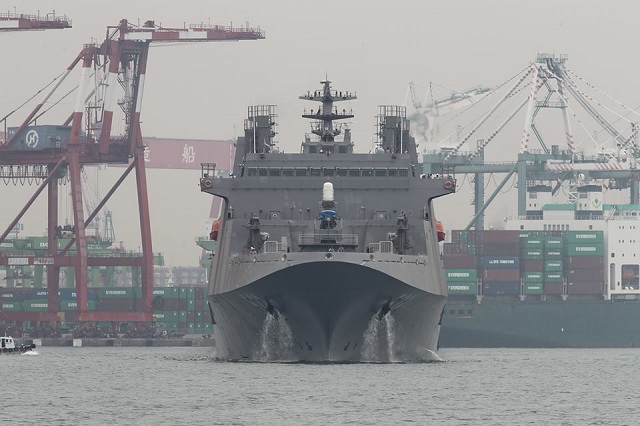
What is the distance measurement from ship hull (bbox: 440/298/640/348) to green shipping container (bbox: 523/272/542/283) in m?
1.79

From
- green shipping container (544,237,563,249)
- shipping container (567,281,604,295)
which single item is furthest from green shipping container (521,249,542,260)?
shipping container (567,281,604,295)

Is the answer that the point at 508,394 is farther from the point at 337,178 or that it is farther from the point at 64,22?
the point at 64,22

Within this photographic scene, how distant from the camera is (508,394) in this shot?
57688 mm

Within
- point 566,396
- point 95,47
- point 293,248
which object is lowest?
point 566,396

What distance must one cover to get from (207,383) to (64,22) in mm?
64293

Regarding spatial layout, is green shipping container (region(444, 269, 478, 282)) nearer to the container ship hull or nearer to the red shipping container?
the container ship hull

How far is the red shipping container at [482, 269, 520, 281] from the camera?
150 meters

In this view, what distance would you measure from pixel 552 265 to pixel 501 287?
15.7ft

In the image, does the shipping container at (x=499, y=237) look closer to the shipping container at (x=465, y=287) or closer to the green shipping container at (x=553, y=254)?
the green shipping container at (x=553, y=254)

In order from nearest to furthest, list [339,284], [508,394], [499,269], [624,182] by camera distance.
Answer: [508,394] < [339,284] < [499,269] < [624,182]

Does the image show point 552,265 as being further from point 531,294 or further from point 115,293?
point 115,293

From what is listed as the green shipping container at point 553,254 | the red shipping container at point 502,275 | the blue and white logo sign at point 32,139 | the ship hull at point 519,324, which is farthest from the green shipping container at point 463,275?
the blue and white logo sign at point 32,139

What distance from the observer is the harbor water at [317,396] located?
4966 centimetres

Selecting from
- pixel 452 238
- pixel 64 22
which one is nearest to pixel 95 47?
pixel 64 22
